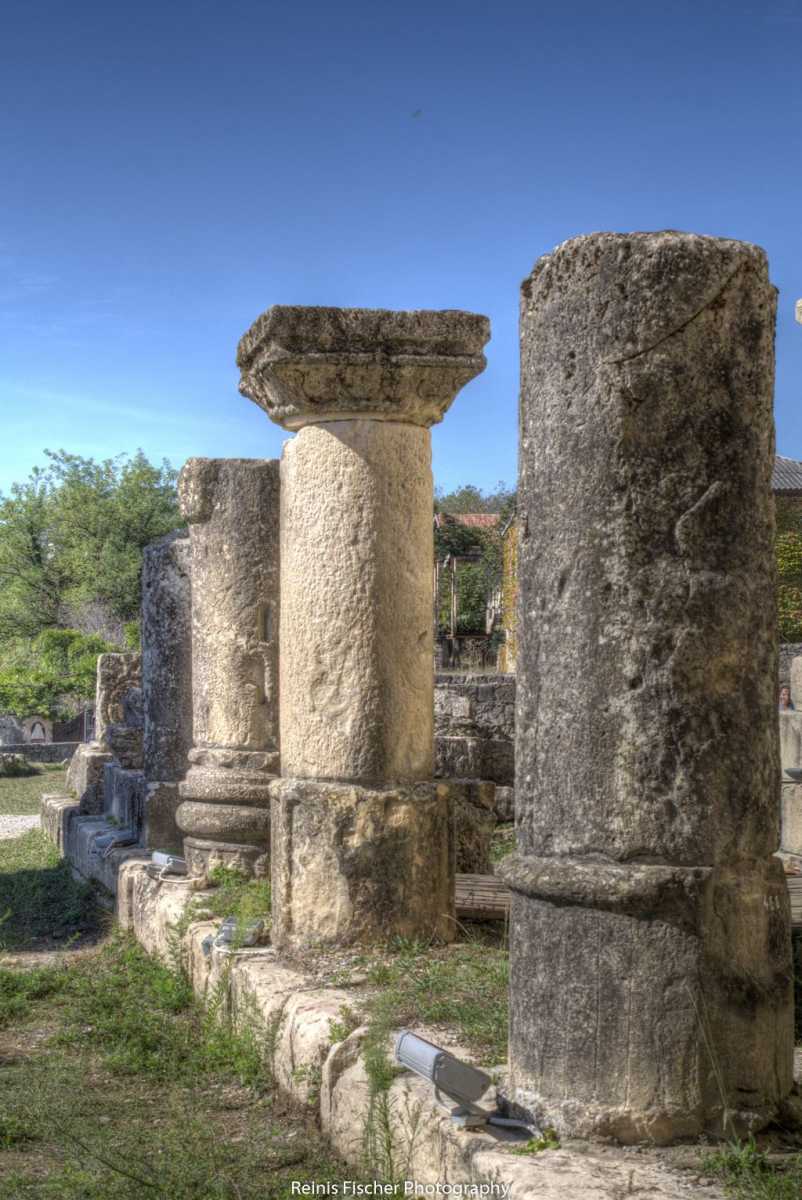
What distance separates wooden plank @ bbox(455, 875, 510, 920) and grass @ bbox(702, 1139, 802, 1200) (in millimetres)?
2987

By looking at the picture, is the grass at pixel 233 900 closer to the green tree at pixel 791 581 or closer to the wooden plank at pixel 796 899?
the wooden plank at pixel 796 899

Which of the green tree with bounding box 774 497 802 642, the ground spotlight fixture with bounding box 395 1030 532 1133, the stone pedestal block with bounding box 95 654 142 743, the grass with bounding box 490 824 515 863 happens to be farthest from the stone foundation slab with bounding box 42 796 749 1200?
the green tree with bounding box 774 497 802 642

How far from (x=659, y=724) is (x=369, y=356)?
2.86 m

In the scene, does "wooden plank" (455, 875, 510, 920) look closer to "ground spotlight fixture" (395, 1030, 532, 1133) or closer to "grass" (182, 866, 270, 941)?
"grass" (182, 866, 270, 941)

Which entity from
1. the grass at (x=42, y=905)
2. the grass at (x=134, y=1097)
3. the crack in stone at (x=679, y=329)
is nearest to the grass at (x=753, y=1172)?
the grass at (x=134, y=1097)

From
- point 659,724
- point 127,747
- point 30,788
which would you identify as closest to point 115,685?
point 30,788

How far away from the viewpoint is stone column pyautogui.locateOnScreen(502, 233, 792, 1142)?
3.27 m

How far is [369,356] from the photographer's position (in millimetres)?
5730

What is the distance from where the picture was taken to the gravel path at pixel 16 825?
15.3m

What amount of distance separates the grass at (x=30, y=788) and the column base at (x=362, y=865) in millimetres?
12628

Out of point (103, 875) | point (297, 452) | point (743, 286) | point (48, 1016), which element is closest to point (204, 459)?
point (297, 452)

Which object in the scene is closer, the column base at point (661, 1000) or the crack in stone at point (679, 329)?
the column base at point (661, 1000)

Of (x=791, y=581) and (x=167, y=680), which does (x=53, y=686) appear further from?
(x=167, y=680)

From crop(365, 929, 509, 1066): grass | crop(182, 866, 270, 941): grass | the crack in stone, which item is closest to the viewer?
the crack in stone
